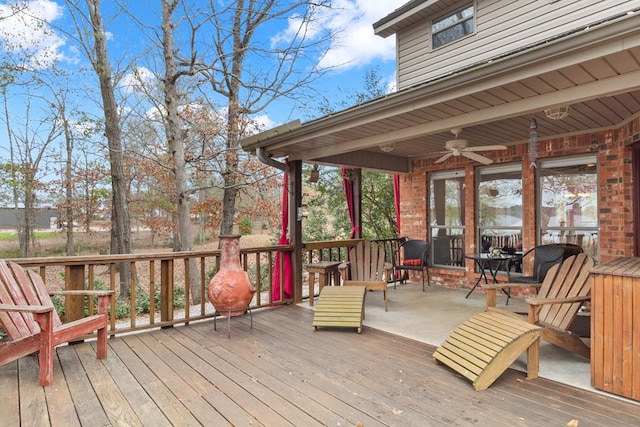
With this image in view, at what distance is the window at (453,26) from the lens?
21.4 ft

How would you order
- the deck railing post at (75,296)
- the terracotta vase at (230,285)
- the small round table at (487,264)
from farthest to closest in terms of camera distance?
the small round table at (487,264) < the terracotta vase at (230,285) < the deck railing post at (75,296)

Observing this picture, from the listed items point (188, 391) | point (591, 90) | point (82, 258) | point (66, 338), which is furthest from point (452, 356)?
point (82, 258)

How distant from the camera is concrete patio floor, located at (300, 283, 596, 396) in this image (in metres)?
2.80

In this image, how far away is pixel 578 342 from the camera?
2.87m

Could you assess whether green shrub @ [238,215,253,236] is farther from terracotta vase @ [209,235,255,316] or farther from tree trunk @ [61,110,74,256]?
terracotta vase @ [209,235,255,316]

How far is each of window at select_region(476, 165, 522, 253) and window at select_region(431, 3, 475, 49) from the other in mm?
2692

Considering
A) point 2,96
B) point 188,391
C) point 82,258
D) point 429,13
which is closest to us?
point 188,391

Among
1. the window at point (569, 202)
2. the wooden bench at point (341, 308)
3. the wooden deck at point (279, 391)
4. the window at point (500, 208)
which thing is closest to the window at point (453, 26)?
the window at point (500, 208)

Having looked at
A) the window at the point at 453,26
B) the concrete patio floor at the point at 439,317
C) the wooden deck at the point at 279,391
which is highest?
the window at the point at 453,26

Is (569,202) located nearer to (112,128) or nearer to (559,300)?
(559,300)

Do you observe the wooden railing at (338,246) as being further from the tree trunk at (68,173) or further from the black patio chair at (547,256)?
the tree trunk at (68,173)

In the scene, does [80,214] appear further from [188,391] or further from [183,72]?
[188,391]

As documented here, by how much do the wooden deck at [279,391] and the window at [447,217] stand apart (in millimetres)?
3174

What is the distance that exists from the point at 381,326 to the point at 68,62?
10.2 m
